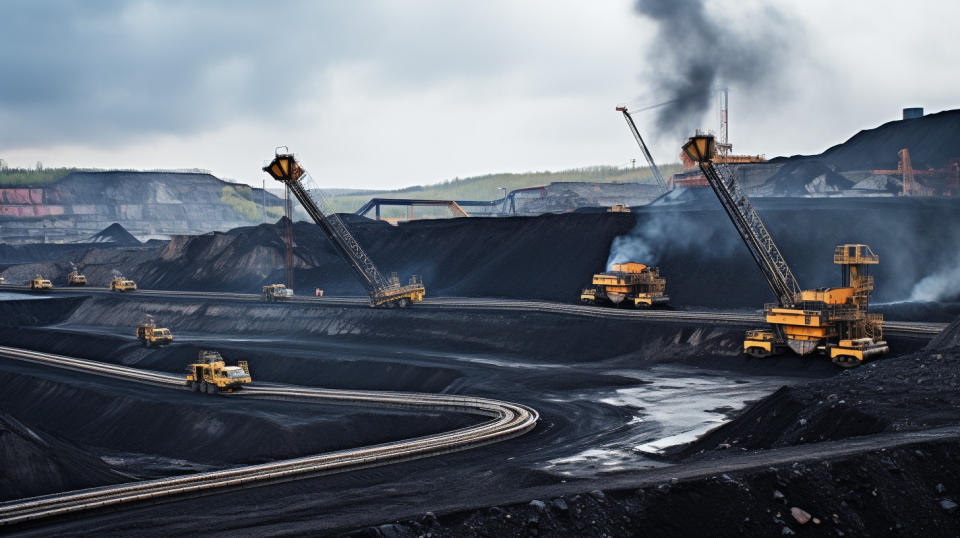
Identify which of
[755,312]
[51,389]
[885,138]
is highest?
[885,138]

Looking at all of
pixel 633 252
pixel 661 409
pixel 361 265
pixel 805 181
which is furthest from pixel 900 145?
pixel 661 409

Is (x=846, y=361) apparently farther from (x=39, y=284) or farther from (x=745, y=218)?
(x=39, y=284)

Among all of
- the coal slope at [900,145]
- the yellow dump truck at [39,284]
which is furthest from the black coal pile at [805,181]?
the yellow dump truck at [39,284]

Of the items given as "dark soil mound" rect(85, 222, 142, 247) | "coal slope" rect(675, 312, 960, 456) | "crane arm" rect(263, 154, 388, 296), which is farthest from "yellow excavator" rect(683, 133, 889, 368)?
"dark soil mound" rect(85, 222, 142, 247)

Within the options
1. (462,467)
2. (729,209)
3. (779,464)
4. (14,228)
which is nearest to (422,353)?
(729,209)

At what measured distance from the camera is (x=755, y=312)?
204 ft

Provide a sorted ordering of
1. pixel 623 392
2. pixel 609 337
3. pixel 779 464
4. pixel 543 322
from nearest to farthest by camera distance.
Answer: pixel 779 464, pixel 623 392, pixel 609 337, pixel 543 322

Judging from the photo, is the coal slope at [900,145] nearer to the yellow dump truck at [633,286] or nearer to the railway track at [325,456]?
the yellow dump truck at [633,286]

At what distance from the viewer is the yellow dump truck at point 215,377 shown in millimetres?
48656

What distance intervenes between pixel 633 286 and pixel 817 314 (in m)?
21.9

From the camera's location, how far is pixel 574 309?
6675 cm

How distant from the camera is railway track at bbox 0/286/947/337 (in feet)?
166

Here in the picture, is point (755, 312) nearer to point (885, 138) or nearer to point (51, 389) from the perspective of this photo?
point (51, 389)

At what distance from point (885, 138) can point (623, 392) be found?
335ft
